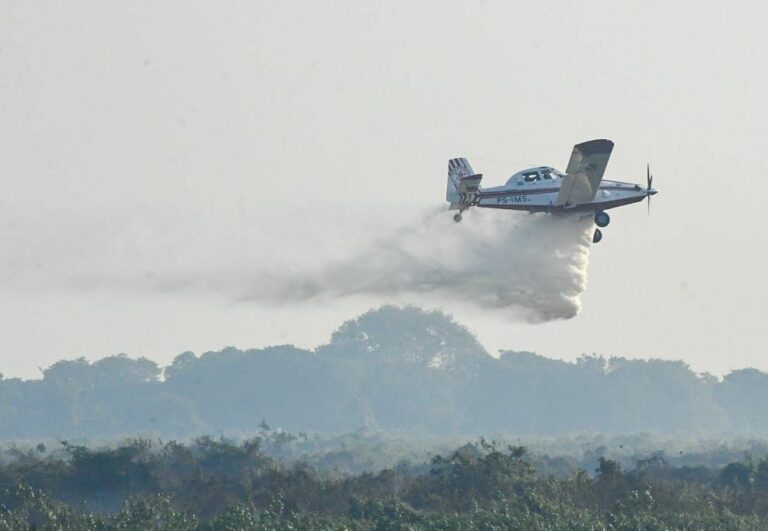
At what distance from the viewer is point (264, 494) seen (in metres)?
73.3

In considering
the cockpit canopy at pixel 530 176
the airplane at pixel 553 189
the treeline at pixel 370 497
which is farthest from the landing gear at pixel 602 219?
the treeline at pixel 370 497

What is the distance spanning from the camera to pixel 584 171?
65250 mm

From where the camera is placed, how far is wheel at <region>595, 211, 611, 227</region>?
6644 centimetres

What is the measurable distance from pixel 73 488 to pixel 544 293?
26244 mm

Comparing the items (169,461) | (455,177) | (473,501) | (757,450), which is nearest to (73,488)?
(169,461)

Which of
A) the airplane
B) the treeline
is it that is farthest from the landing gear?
the treeline

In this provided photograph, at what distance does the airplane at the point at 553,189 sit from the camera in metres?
64.8

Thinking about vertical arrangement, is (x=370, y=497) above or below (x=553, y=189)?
below

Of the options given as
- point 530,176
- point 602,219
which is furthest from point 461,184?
point 602,219

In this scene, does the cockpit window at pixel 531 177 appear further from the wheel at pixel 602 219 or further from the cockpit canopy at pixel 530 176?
the wheel at pixel 602 219

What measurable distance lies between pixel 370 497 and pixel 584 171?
1746cm

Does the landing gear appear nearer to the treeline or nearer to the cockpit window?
the cockpit window

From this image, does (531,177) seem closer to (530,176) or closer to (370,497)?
(530,176)

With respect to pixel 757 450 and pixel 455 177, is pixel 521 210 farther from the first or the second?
pixel 757 450
